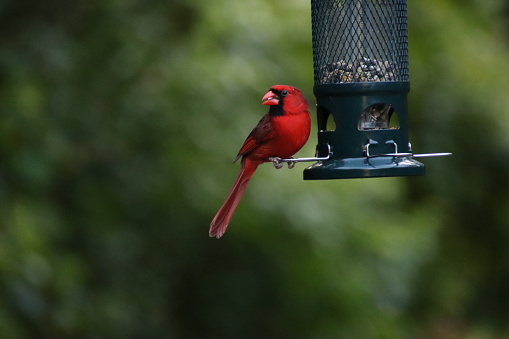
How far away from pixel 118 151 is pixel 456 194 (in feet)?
13.8

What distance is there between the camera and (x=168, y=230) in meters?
8.80

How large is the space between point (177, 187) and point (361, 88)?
3.27 m

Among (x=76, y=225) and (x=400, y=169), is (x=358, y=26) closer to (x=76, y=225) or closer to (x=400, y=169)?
(x=400, y=169)

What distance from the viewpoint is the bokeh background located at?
279 inches

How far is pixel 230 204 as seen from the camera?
536 centimetres

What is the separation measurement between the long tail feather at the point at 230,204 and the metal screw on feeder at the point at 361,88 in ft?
1.39

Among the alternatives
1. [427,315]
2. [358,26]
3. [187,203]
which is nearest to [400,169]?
[358,26]

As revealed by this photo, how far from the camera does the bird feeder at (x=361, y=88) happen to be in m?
4.85

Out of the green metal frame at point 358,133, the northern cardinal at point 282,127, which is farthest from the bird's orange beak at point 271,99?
the green metal frame at point 358,133

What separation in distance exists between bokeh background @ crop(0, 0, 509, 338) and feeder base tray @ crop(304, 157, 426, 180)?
2.07 meters

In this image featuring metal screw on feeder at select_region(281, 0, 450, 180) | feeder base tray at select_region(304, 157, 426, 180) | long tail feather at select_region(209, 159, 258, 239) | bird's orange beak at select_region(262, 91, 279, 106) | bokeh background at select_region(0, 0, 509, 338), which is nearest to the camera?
feeder base tray at select_region(304, 157, 426, 180)

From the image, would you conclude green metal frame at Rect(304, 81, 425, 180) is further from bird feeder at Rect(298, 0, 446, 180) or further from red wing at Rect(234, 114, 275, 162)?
red wing at Rect(234, 114, 275, 162)

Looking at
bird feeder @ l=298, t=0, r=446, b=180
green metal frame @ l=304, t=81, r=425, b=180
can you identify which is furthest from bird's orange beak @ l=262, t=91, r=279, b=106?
green metal frame @ l=304, t=81, r=425, b=180

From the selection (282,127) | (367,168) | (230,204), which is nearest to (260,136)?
(282,127)
